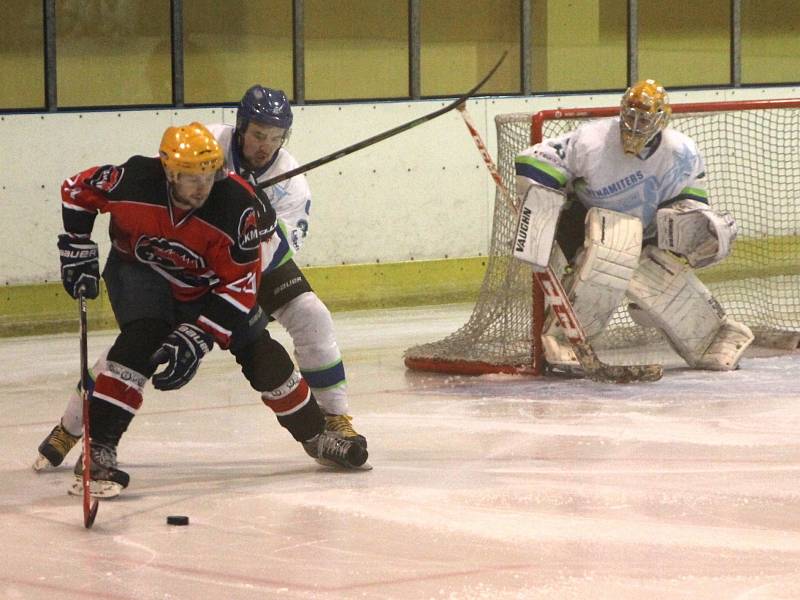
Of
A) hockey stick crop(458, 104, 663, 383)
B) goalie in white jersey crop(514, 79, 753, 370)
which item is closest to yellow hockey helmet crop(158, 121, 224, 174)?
hockey stick crop(458, 104, 663, 383)

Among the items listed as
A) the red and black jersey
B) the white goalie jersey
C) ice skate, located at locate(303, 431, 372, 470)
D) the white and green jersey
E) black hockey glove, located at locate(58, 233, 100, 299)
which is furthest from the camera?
the white and green jersey

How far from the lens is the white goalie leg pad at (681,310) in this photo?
6109 millimetres

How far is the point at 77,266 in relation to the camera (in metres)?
4.17

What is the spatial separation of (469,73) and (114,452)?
16.4 ft

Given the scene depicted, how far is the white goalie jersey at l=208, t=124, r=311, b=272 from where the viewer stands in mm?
4656

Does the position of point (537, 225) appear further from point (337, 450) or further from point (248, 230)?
point (248, 230)

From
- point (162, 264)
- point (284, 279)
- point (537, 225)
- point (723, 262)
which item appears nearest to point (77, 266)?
point (162, 264)

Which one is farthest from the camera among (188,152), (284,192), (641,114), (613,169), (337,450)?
(613,169)

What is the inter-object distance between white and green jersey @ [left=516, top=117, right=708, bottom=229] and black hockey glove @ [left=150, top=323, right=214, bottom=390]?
217 cm

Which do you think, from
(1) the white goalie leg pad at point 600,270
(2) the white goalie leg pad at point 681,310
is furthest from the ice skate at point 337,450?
(2) the white goalie leg pad at point 681,310

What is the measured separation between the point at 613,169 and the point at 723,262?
1.71m

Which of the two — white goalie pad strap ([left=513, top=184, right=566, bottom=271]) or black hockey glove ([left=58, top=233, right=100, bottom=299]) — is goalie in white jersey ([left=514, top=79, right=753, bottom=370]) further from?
black hockey glove ([left=58, top=233, right=100, bottom=299])

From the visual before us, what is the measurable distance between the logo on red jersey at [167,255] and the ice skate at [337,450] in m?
0.62

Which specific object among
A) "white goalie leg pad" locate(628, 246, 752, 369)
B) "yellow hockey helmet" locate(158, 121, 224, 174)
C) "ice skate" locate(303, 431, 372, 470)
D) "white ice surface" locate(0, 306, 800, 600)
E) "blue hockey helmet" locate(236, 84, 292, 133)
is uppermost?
"blue hockey helmet" locate(236, 84, 292, 133)
